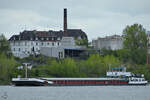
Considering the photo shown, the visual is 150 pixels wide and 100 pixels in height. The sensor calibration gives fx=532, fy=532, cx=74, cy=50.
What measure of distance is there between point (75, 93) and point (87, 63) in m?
23.2

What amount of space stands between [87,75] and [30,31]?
43.0 m

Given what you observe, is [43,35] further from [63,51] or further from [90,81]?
[90,81]

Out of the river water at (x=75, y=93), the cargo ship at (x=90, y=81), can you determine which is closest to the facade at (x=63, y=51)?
the cargo ship at (x=90, y=81)

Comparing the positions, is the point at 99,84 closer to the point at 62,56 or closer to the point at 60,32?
the point at 62,56

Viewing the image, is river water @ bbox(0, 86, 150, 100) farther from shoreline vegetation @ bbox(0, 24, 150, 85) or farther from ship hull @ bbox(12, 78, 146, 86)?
shoreline vegetation @ bbox(0, 24, 150, 85)

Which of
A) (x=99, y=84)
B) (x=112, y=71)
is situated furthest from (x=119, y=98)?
(x=112, y=71)

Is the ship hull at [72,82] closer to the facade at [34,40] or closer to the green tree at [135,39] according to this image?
the green tree at [135,39]

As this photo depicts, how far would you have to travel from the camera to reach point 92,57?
106188mm

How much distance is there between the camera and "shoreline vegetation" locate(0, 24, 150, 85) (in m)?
91.5

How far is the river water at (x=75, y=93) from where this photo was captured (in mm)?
69750

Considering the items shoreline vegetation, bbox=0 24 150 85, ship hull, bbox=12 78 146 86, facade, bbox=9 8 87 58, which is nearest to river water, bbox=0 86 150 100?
ship hull, bbox=12 78 146 86

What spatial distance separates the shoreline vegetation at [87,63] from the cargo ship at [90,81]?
6.33 m

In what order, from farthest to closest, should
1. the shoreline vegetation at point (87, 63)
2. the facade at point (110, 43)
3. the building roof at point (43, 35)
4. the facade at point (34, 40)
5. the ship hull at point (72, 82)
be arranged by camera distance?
the facade at point (110, 43)
the building roof at point (43, 35)
the facade at point (34, 40)
the shoreline vegetation at point (87, 63)
the ship hull at point (72, 82)

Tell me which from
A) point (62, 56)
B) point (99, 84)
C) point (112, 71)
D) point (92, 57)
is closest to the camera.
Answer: point (99, 84)
